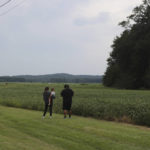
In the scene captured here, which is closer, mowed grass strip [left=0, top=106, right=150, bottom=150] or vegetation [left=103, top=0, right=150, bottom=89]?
mowed grass strip [left=0, top=106, right=150, bottom=150]

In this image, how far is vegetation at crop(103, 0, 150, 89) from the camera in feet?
180

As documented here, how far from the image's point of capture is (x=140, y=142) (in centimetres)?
977

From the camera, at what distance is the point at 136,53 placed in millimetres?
55531

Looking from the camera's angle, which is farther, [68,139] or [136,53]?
[136,53]

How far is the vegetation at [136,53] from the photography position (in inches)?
2163

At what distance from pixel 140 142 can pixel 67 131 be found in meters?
3.19

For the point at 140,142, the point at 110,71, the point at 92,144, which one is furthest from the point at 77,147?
the point at 110,71

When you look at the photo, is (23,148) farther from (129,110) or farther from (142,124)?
(129,110)

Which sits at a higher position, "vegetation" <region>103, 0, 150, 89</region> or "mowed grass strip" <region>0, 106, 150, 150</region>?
"vegetation" <region>103, 0, 150, 89</region>

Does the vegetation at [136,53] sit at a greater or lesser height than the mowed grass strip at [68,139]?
greater

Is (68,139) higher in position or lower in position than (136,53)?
lower

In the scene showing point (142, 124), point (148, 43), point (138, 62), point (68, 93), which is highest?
point (148, 43)

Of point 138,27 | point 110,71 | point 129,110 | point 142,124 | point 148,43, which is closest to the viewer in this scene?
point 142,124

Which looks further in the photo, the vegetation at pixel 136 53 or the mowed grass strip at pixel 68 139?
the vegetation at pixel 136 53
